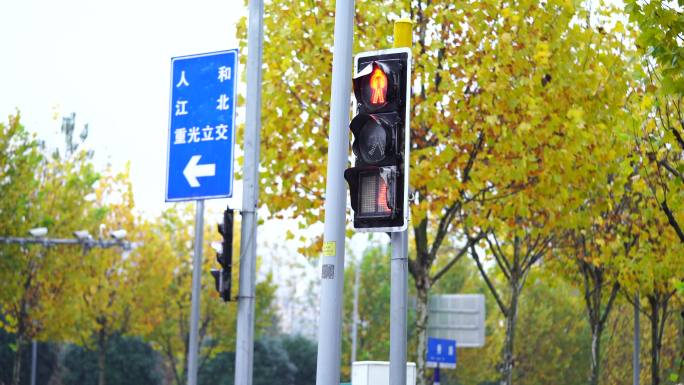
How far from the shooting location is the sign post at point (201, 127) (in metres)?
11.8

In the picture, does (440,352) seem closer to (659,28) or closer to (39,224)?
(659,28)

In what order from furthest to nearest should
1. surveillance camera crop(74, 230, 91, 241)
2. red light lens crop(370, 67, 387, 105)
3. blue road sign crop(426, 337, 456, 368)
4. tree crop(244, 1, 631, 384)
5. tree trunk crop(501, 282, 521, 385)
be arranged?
surveillance camera crop(74, 230, 91, 241), tree trunk crop(501, 282, 521, 385), blue road sign crop(426, 337, 456, 368), tree crop(244, 1, 631, 384), red light lens crop(370, 67, 387, 105)

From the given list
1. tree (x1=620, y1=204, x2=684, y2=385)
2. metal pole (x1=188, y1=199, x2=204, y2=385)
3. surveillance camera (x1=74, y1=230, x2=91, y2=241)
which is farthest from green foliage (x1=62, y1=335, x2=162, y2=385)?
metal pole (x1=188, y1=199, x2=204, y2=385)

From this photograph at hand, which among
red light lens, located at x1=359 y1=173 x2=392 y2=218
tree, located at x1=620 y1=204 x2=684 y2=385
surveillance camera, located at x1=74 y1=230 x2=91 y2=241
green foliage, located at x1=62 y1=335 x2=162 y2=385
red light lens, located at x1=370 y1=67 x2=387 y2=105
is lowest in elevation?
green foliage, located at x1=62 y1=335 x2=162 y2=385

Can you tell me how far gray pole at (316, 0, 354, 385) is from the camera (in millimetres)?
8305

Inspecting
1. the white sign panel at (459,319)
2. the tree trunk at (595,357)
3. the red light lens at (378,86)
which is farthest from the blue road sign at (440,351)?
the red light lens at (378,86)

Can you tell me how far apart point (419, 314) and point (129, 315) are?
3153cm

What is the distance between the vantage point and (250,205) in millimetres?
11969

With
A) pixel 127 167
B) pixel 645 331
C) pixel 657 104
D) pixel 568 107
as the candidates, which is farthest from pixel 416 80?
pixel 645 331

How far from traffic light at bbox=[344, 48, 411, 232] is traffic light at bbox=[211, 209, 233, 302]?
3.65m

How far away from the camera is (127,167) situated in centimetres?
4628

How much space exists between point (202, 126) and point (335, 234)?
3.88 meters

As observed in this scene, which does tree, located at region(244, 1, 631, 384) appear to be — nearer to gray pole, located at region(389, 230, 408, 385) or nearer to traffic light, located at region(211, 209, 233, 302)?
traffic light, located at region(211, 209, 233, 302)

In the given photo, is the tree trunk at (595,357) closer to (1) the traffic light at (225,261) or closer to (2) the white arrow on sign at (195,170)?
(1) the traffic light at (225,261)
